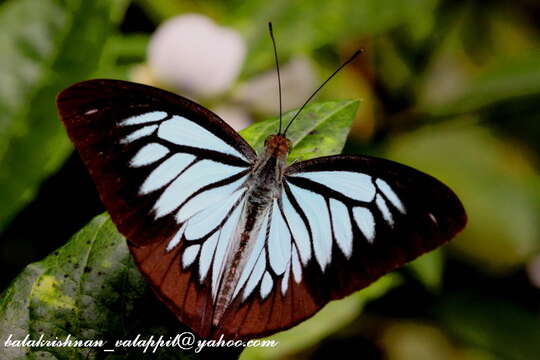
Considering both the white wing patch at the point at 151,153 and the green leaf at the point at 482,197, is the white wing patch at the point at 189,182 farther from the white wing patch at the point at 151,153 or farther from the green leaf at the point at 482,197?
the green leaf at the point at 482,197

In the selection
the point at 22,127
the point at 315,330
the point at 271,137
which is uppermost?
the point at 22,127

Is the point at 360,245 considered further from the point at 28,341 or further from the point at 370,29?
the point at 370,29

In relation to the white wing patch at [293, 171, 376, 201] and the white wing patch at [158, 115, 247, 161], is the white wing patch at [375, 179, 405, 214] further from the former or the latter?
the white wing patch at [158, 115, 247, 161]

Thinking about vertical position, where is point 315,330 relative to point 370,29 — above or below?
below

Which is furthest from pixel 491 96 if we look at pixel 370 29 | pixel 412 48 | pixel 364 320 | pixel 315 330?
pixel 315 330

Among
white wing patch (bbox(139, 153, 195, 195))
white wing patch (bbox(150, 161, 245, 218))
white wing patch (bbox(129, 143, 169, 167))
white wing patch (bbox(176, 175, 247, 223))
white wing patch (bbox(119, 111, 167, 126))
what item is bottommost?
white wing patch (bbox(176, 175, 247, 223))

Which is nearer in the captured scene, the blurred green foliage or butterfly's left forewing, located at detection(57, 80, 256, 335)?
butterfly's left forewing, located at detection(57, 80, 256, 335)

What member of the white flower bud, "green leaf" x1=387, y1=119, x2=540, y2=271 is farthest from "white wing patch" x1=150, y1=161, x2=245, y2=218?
"green leaf" x1=387, y1=119, x2=540, y2=271
